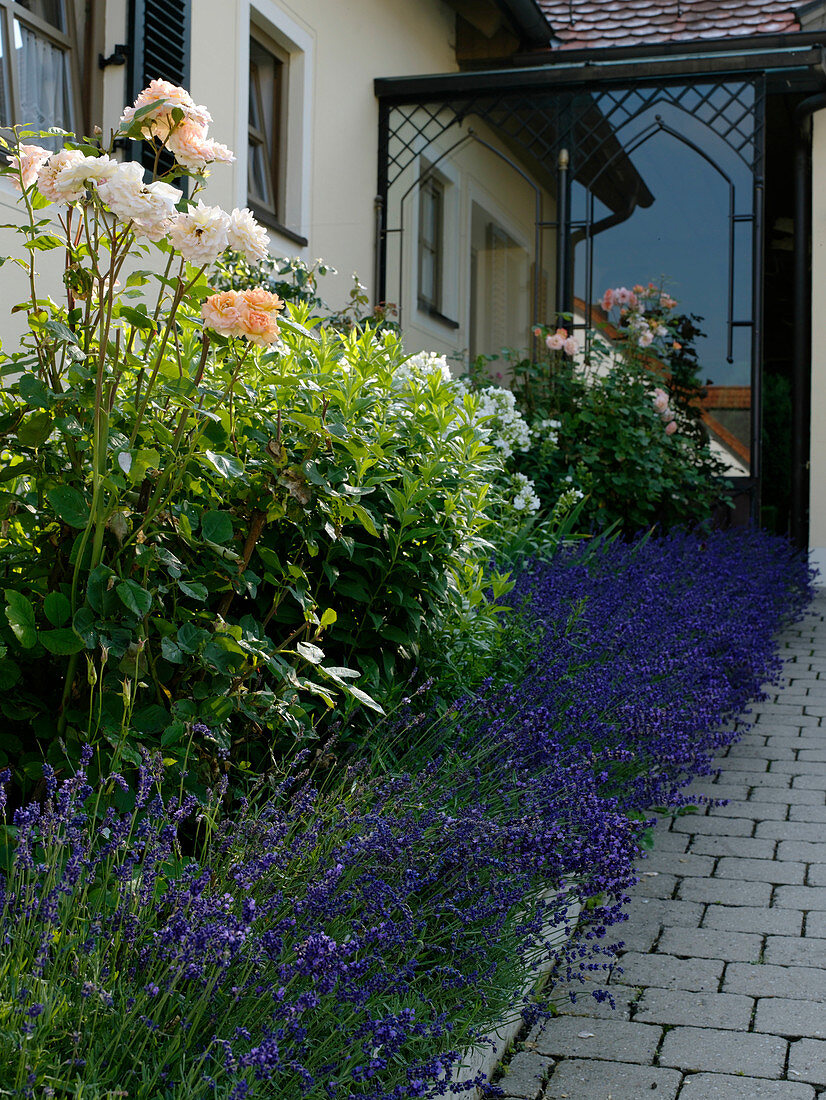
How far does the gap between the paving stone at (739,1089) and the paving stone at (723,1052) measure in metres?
0.03

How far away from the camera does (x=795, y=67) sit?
9.11 meters

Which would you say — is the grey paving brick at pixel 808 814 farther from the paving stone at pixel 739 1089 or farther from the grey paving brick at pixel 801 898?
the paving stone at pixel 739 1089

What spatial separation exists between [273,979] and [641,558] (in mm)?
4839

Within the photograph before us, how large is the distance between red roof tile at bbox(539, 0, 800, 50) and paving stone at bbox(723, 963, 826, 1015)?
10.1 meters

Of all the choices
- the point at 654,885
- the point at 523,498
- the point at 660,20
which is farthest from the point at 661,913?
the point at 660,20

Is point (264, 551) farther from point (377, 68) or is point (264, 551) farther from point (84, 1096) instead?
point (377, 68)

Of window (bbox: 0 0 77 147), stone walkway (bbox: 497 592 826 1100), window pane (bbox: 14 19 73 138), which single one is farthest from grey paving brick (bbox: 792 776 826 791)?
window pane (bbox: 14 19 73 138)

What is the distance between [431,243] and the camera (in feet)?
35.0

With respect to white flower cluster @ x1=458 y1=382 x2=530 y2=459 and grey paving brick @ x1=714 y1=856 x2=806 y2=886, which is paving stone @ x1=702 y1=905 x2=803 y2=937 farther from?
white flower cluster @ x1=458 y1=382 x2=530 y2=459

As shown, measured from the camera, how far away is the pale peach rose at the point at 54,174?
2207 millimetres

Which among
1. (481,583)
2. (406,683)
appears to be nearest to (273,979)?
(406,683)

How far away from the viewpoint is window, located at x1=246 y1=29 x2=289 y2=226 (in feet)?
26.2

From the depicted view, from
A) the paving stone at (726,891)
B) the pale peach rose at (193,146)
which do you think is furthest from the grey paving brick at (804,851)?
the pale peach rose at (193,146)

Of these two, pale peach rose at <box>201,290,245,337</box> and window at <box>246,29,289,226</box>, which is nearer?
pale peach rose at <box>201,290,245,337</box>
